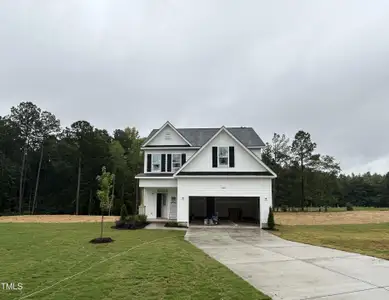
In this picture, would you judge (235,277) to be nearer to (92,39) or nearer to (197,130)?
(92,39)

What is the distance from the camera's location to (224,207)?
90.3ft

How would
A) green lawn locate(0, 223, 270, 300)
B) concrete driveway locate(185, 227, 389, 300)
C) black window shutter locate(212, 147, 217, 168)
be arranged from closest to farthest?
green lawn locate(0, 223, 270, 300) → concrete driveway locate(185, 227, 389, 300) → black window shutter locate(212, 147, 217, 168)

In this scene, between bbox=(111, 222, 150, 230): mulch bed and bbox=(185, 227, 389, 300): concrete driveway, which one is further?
bbox=(111, 222, 150, 230): mulch bed

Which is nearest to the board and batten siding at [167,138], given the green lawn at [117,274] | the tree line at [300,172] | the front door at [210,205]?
the front door at [210,205]

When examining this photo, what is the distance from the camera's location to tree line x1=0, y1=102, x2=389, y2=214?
147ft

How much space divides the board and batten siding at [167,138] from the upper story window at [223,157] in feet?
15.5

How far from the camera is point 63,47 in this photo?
1633 centimetres

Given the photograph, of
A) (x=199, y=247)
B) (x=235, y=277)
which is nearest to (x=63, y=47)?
(x=199, y=247)

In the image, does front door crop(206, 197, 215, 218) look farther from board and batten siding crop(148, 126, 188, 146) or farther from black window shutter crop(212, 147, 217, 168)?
black window shutter crop(212, 147, 217, 168)

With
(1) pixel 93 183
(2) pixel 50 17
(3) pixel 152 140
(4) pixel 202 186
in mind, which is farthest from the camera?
(1) pixel 93 183

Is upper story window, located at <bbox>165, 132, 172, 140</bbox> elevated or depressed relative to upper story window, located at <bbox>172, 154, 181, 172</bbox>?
elevated

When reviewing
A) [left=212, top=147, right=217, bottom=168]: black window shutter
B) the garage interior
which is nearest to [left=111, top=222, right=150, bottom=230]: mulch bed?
[left=212, top=147, right=217, bottom=168]: black window shutter

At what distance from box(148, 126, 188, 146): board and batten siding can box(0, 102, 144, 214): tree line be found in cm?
1952

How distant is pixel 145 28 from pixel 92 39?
3.06 m
